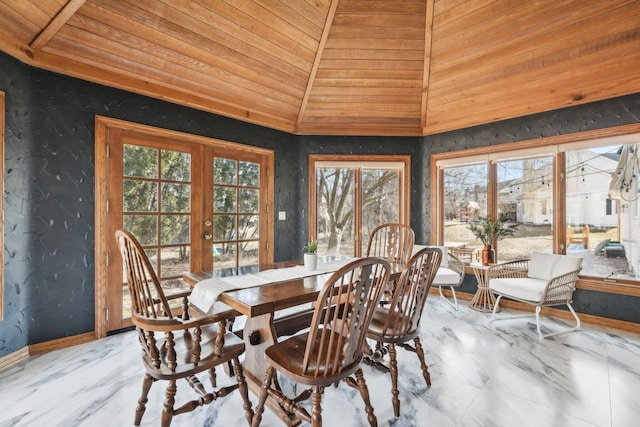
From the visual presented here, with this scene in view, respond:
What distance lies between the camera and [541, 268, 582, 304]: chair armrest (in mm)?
2824

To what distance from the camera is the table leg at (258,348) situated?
5.72 feet

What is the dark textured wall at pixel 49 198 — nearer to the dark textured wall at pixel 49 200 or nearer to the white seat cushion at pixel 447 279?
the dark textured wall at pixel 49 200

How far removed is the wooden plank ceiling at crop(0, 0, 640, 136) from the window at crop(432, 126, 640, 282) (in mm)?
521

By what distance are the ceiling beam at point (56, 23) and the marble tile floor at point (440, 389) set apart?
2477 millimetres

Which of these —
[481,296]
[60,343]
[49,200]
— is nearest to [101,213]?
[49,200]

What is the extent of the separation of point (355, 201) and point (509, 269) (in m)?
2.12

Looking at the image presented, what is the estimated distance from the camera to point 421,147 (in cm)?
441

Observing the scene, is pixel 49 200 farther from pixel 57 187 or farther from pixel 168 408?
pixel 168 408

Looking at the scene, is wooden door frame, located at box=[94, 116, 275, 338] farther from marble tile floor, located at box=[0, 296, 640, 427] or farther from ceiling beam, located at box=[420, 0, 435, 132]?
ceiling beam, located at box=[420, 0, 435, 132]

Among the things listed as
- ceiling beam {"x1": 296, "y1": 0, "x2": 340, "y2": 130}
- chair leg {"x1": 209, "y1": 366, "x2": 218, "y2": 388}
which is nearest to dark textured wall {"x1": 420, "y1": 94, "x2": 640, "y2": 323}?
ceiling beam {"x1": 296, "y1": 0, "x2": 340, "y2": 130}

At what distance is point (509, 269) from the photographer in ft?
11.7

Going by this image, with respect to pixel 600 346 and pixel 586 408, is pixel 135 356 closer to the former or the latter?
pixel 586 408

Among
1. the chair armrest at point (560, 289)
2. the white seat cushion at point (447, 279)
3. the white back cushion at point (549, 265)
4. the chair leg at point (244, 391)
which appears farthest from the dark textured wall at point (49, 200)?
the white back cushion at point (549, 265)

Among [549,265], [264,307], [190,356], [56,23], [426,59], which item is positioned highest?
[426,59]
